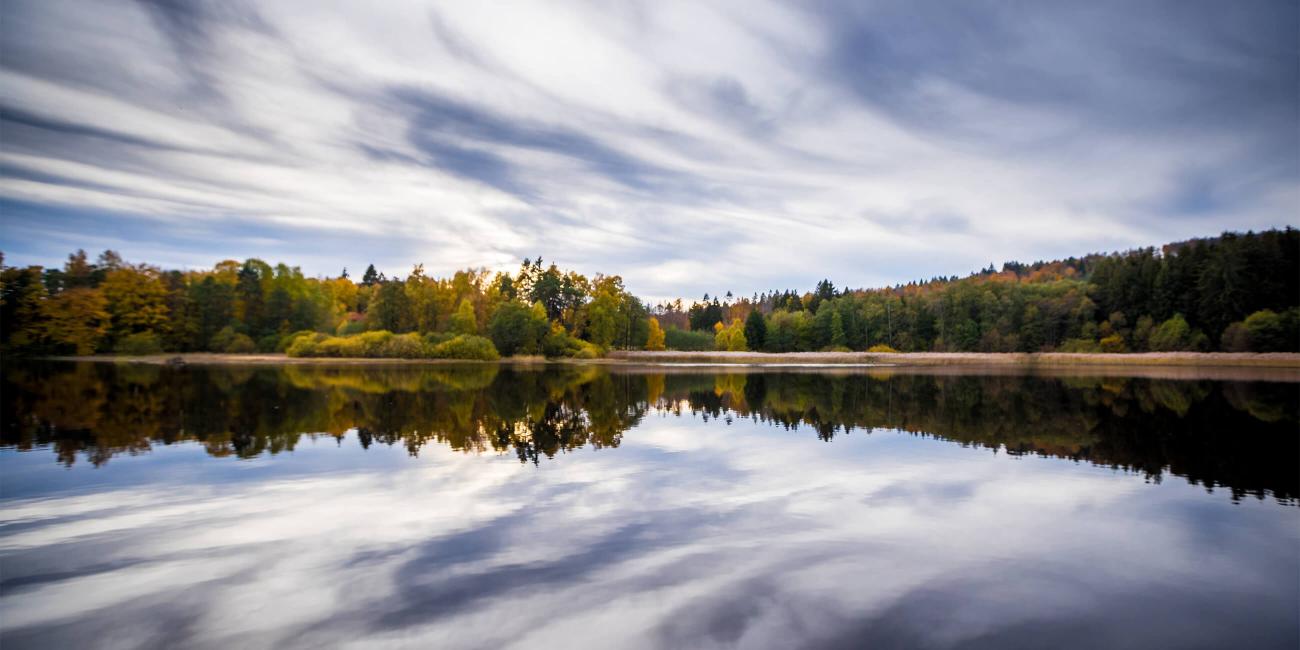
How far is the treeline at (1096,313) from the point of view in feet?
220

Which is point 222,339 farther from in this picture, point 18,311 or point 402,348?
point 402,348

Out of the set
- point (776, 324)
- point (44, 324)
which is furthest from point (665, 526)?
point (776, 324)

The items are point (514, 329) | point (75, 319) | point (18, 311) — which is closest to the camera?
point (18, 311)

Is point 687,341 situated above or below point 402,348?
above

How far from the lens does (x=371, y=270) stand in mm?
137125

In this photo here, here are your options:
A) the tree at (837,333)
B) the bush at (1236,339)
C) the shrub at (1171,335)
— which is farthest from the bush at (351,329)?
the bush at (1236,339)

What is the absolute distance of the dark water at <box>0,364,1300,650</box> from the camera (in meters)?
5.70

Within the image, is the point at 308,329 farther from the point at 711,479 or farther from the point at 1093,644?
the point at 1093,644

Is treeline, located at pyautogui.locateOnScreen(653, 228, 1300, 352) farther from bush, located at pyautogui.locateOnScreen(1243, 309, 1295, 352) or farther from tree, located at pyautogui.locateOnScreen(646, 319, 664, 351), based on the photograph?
tree, located at pyautogui.locateOnScreen(646, 319, 664, 351)

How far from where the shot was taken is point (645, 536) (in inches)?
321

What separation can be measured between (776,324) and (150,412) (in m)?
99.9

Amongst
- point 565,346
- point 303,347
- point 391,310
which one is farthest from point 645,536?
point 391,310

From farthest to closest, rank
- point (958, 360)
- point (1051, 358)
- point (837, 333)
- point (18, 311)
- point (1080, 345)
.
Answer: point (837, 333) < point (1080, 345) < point (958, 360) < point (1051, 358) < point (18, 311)

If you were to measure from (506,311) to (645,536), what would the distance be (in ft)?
224
